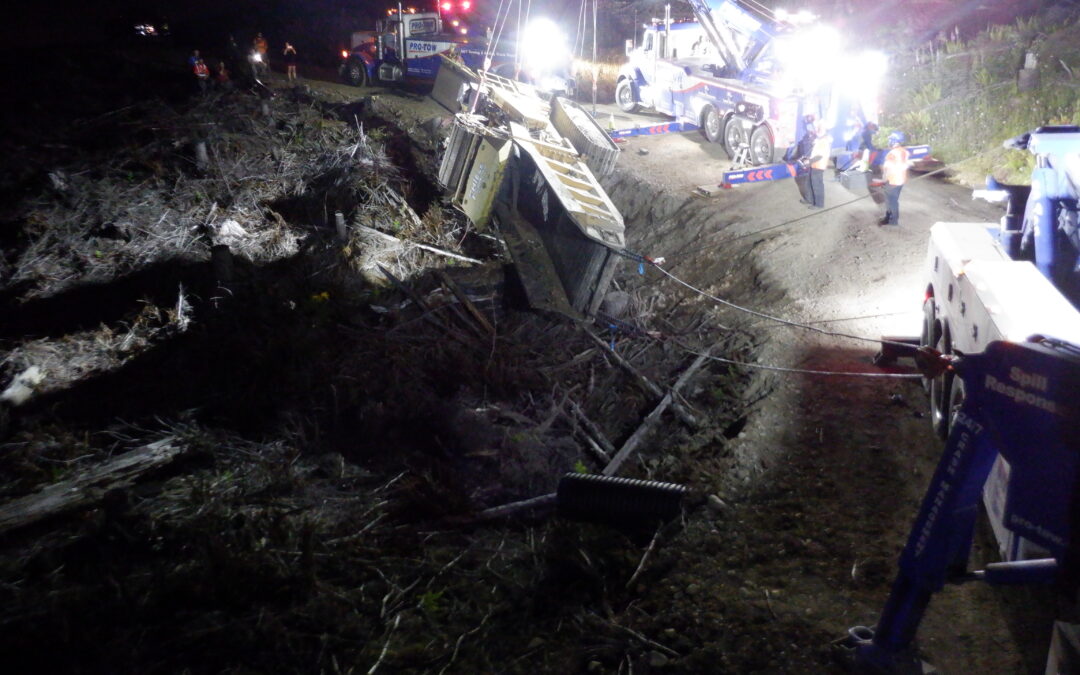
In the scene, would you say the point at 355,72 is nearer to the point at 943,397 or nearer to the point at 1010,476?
the point at 943,397

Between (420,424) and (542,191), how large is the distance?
14.5 ft

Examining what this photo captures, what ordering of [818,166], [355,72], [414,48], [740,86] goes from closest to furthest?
[818,166]
[740,86]
[414,48]
[355,72]

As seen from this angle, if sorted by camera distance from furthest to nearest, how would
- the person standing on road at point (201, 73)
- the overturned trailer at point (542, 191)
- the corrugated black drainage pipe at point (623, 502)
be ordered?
1. the person standing on road at point (201, 73)
2. the overturned trailer at point (542, 191)
3. the corrugated black drainage pipe at point (623, 502)

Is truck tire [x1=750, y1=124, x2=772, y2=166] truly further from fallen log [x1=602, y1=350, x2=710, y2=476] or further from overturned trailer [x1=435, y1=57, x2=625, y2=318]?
fallen log [x1=602, y1=350, x2=710, y2=476]

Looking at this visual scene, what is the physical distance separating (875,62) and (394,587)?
10906mm

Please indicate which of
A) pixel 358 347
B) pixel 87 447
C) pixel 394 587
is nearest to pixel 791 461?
pixel 394 587

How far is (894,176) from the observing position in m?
8.86

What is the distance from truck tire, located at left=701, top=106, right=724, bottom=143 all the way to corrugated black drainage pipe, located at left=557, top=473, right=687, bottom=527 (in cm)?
1131

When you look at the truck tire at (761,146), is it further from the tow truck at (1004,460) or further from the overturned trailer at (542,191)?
the tow truck at (1004,460)

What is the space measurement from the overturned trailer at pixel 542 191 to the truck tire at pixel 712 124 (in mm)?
3539

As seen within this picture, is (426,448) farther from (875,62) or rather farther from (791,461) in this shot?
(875,62)

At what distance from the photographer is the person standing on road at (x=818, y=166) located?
10.1 m

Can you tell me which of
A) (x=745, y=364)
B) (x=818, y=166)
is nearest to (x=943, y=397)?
(x=745, y=364)

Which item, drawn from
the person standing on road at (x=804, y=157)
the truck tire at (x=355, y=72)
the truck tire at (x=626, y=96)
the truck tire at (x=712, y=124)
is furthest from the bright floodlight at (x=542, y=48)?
the person standing on road at (x=804, y=157)
